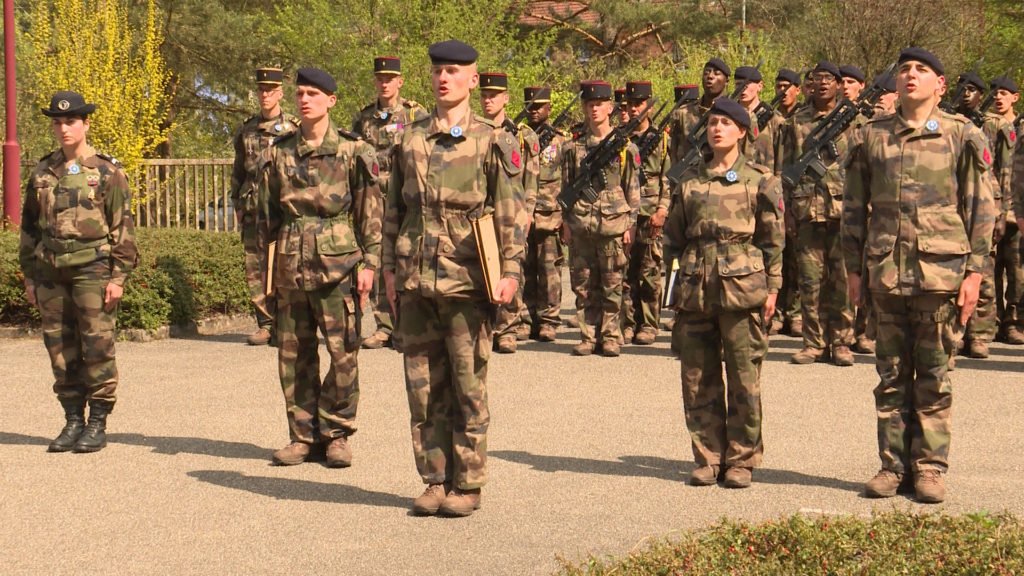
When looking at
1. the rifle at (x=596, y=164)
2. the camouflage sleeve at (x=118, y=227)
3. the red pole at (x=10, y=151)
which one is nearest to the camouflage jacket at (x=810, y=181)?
the rifle at (x=596, y=164)

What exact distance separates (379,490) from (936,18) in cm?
2086

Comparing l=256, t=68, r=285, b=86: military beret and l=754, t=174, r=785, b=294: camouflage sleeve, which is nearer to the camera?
l=754, t=174, r=785, b=294: camouflage sleeve

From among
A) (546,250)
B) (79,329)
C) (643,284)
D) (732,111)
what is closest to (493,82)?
(546,250)

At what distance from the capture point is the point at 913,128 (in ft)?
24.9

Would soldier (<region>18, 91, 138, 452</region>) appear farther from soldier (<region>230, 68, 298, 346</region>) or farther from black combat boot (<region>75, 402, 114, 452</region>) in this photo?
soldier (<region>230, 68, 298, 346</region>)

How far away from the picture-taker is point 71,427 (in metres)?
Result: 9.09

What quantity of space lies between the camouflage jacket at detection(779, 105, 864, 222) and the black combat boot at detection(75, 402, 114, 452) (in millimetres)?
6036

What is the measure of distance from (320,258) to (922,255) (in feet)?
10.3

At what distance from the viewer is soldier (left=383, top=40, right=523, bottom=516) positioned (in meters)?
7.23

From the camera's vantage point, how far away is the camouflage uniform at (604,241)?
42.8ft

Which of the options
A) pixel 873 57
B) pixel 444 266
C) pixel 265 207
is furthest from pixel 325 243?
pixel 873 57

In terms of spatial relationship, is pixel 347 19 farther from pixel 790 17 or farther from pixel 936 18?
pixel 790 17

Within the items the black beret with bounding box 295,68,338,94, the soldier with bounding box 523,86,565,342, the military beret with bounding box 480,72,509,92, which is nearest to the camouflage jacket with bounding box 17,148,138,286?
the black beret with bounding box 295,68,338,94

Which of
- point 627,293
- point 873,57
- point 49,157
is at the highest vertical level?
point 873,57
